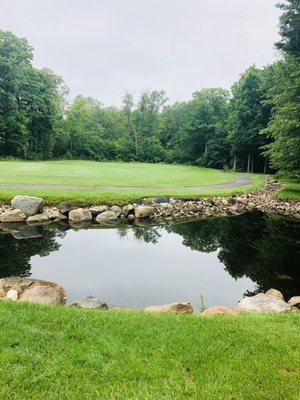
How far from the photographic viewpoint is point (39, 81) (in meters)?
56.8

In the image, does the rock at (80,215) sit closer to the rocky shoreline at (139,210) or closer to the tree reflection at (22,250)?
the rocky shoreline at (139,210)

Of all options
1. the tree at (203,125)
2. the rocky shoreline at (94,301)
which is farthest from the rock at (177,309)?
the tree at (203,125)

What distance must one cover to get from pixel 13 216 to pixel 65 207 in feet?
7.79

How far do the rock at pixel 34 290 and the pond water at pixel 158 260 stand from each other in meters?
0.83

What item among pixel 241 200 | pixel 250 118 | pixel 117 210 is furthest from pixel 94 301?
pixel 250 118

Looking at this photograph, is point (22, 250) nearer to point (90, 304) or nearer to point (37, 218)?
point (37, 218)

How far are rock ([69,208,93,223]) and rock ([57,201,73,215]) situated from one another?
236mm

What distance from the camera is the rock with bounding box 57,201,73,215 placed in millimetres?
15375

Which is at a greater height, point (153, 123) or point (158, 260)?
point (153, 123)

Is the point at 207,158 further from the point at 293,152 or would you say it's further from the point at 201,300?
the point at 201,300

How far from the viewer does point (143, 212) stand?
16.2 m

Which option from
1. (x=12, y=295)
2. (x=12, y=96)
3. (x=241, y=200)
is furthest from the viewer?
(x=12, y=96)

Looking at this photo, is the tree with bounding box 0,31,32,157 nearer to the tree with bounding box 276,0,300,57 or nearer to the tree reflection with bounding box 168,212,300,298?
the tree with bounding box 276,0,300,57

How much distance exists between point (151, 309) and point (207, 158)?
2167 inches
